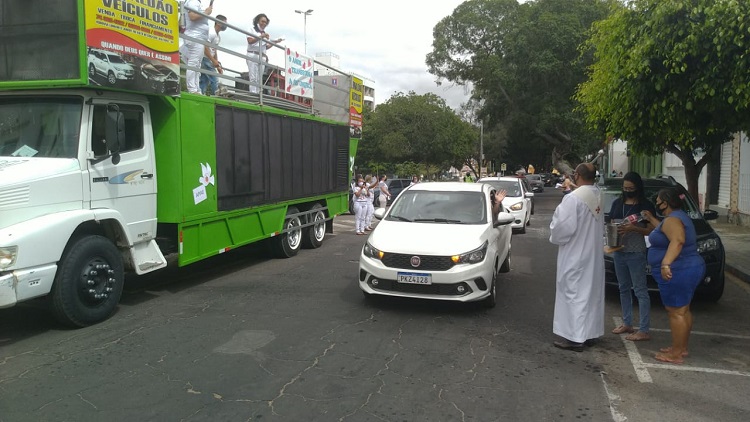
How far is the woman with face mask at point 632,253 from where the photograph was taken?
18.9 feet

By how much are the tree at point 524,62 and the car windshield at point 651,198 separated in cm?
1933

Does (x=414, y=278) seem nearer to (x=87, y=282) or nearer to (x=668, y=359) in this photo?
(x=668, y=359)

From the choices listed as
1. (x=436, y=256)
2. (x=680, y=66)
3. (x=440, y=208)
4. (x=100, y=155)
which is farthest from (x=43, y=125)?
(x=680, y=66)

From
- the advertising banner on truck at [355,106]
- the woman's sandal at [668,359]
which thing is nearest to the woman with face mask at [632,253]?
the woman's sandal at [668,359]

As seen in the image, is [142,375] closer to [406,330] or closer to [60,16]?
[406,330]

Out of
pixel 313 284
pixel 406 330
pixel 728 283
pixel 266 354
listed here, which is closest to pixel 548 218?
pixel 728 283

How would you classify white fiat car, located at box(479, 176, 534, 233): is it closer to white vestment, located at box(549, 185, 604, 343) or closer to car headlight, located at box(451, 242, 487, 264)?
car headlight, located at box(451, 242, 487, 264)

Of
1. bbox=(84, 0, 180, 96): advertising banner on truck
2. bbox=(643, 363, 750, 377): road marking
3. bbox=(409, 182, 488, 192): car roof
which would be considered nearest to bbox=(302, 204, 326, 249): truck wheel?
bbox=(409, 182, 488, 192): car roof

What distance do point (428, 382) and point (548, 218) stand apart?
1700cm

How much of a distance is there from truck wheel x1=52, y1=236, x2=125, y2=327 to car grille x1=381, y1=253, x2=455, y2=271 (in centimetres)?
314

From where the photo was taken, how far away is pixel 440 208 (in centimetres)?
791

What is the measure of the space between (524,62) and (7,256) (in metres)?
31.1

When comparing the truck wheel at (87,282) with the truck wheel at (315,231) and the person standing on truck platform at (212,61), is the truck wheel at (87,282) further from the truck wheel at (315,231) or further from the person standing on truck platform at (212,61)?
the truck wheel at (315,231)

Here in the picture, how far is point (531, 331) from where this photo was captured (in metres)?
6.20
